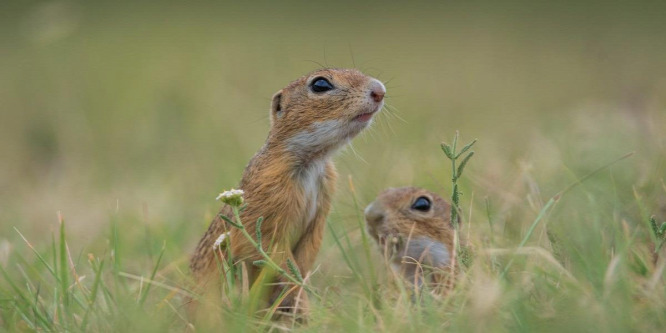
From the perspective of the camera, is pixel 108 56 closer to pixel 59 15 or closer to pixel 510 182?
pixel 59 15

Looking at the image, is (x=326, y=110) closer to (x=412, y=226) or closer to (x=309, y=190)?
(x=309, y=190)

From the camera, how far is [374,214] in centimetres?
463

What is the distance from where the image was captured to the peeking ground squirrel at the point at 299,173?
4.09 m

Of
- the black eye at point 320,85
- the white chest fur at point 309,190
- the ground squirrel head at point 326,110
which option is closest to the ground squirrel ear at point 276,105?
the ground squirrel head at point 326,110

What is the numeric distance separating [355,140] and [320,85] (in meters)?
3.74

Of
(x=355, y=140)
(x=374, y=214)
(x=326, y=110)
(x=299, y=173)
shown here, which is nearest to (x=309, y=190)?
(x=299, y=173)

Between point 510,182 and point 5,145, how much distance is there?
5.47 m

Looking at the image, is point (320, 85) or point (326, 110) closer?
point (326, 110)

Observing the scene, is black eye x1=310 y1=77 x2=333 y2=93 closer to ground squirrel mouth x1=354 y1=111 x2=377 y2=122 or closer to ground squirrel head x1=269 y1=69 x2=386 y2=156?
ground squirrel head x1=269 y1=69 x2=386 y2=156

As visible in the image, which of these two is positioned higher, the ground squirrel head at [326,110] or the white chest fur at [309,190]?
the ground squirrel head at [326,110]

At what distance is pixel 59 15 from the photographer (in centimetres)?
696

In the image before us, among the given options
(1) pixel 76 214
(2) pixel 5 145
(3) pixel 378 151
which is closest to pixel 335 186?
(1) pixel 76 214

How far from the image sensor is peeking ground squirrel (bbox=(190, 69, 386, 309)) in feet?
13.4

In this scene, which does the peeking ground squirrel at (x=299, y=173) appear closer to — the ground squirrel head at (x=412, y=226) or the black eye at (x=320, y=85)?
the black eye at (x=320, y=85)
